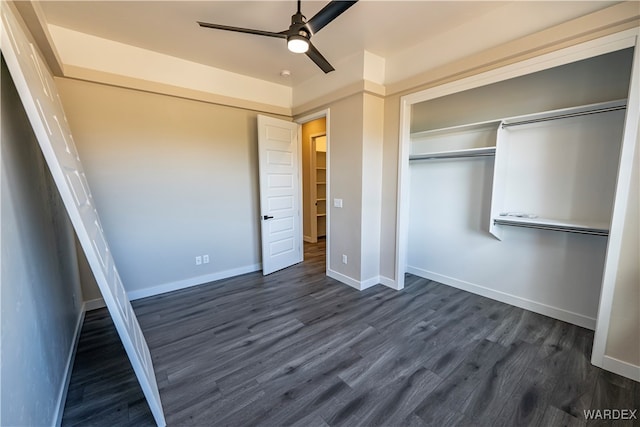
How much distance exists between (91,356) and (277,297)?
1.75 m

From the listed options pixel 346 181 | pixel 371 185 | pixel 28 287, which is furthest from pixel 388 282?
pixel 28 287

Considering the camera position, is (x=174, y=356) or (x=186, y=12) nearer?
(x=174, y=356)

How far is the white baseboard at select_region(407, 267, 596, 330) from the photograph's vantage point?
2580mm

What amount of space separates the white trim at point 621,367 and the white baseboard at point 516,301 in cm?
65

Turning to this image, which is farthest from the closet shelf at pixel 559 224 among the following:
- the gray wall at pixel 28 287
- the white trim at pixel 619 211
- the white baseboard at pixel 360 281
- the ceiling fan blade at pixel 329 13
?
the gray wall at pixel 28 287

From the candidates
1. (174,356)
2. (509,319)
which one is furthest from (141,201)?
(509,319)

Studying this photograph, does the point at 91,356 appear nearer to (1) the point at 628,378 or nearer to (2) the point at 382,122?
(2) the point at 382,122

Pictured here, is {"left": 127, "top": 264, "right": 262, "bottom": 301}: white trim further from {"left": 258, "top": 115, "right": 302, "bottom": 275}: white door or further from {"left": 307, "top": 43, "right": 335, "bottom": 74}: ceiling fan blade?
{"left": 307, "top": 43, "right": 335, "bottom": 74}: ceiling fan blade

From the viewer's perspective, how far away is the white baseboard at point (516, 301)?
2580 millimetres

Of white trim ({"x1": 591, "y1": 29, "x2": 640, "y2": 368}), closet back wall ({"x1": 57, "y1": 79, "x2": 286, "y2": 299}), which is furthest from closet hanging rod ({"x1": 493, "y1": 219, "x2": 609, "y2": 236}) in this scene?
closet back wall ({"x1": 57, "y1": 79, "x2": 286, "y2": 299})

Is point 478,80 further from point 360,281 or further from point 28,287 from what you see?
point 28,287

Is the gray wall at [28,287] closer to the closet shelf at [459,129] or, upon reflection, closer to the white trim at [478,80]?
the white trim at [478,80]

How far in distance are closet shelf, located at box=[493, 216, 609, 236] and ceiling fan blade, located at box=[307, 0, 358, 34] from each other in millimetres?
2549

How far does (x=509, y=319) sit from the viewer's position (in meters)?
2.73
